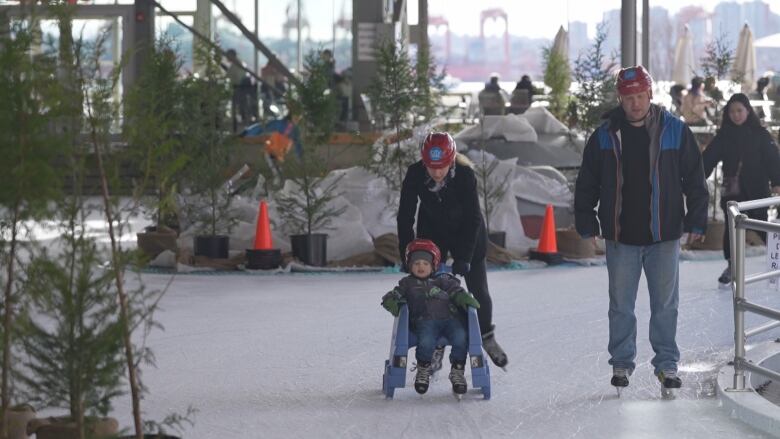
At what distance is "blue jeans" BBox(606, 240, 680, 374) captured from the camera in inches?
290

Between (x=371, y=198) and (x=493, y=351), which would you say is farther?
(x=371, y=198)

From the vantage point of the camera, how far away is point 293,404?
730 cm

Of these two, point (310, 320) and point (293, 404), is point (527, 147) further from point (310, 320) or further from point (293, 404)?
point (293, 404)

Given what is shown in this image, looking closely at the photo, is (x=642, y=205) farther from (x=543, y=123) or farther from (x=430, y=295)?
(x=543, y=123)

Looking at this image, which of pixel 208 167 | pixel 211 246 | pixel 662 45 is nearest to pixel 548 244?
pixel 211 246

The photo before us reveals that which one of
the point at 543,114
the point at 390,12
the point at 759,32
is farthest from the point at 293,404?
the point at 759,32

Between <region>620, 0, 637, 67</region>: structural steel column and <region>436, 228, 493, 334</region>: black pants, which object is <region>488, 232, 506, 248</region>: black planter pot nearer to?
<region>436, 228, 493, 334</region>: black pants

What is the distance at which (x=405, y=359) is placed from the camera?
739 cm

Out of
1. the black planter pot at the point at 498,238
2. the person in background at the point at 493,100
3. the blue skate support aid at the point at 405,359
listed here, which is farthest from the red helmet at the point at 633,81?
the person in background at the point at 493,100

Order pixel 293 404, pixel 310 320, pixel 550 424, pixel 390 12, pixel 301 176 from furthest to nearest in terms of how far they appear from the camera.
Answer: pixel 390 12 → pixel 301 176 → pixel 310 320 → pixel 293 404 → pixel 550 424

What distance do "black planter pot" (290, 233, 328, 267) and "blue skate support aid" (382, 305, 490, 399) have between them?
626 cm

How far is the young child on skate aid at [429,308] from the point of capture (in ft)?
24.2

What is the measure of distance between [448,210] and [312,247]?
604cm

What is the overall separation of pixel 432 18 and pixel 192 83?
23.4 meters
